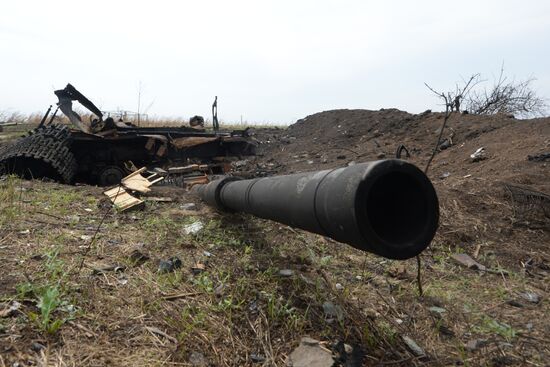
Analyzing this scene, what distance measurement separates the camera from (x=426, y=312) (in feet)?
8.27

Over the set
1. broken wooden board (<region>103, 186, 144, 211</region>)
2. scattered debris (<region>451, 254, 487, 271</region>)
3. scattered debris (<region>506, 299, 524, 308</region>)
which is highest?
broken wooden board (<region>103, 186, 144, 211</region>)

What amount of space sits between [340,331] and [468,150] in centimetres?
713

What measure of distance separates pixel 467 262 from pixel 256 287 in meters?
1.97

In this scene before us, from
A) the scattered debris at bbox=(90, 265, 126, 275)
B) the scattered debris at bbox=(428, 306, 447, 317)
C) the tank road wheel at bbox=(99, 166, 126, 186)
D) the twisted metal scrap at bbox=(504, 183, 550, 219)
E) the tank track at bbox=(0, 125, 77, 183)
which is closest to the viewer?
the scattered debris at bbox=(428, 306, 447, 317)

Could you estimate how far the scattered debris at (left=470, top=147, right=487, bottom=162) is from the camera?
726 cm

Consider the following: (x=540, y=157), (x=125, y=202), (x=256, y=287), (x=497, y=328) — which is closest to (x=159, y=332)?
(x=256, y=287)

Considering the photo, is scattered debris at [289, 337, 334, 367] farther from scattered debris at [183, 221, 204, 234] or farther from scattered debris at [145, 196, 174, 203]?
scattered debris at [145, 196, 174, 203]

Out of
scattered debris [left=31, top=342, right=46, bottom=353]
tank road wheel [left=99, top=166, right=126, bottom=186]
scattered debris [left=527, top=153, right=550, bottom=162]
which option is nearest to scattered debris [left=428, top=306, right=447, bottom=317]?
scattered debris [left=31, top=342, right=46, bottom=353]

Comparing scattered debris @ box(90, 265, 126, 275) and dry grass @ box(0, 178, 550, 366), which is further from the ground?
scattered debris @ box(90, 265, 126, 275)

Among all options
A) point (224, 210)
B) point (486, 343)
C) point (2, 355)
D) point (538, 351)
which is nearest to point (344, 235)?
point (486, 343)

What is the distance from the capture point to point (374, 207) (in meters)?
1.67

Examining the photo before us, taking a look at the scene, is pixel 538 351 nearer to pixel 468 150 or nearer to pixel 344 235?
pixel 344 235

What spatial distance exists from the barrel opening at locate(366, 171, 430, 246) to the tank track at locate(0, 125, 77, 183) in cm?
692

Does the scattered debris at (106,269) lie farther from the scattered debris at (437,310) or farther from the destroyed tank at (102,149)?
the destroyed tank at (102,149)
